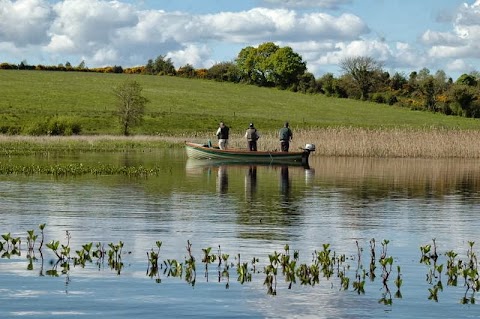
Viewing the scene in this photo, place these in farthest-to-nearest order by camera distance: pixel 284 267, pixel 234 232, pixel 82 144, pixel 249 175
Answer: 1. pixel 82 144
2. pixel 249 175
3. pixel 234 232
4. pixel 284 267

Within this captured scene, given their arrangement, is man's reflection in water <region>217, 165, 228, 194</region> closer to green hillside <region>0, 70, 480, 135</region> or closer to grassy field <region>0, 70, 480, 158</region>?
grassy field <region>0, 70, 480, 158</region>

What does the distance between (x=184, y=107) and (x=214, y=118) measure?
10186 millimetres

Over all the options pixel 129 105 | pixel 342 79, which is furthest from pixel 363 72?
pixel 129 105

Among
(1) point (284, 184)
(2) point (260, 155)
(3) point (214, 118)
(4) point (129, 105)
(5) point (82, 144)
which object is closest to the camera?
(1) point (284, 184)

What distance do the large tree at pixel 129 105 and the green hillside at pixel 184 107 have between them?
396 centimetres

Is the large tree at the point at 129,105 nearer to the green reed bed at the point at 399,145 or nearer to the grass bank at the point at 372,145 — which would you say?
the grass bank at the point at 372,145

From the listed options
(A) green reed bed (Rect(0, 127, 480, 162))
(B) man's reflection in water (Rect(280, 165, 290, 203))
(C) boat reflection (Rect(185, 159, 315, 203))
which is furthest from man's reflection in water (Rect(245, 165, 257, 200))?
(A) green reed bed (Rect(0, 127, 480, 162))

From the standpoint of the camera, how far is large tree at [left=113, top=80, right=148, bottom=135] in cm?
7669

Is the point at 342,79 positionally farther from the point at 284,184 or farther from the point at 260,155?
the point at 284,184

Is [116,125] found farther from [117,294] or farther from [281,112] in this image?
[117,294]

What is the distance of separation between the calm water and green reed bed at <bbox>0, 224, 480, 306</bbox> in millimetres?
90

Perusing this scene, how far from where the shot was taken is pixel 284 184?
3516 cm

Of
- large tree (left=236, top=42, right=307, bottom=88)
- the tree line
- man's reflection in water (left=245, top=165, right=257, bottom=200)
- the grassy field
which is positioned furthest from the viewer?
large tree (left=236, top=42, right=307, bottom=88)

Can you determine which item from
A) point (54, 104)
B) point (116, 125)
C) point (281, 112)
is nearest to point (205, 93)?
point (281, 112)
